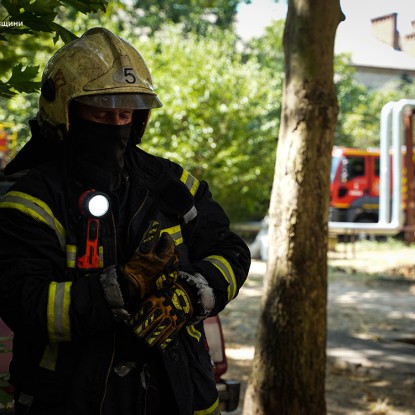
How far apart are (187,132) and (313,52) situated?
33.9 feet

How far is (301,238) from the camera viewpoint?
14.5ft

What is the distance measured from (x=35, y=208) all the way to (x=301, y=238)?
2543 millimetres

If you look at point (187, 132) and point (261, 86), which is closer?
point (187, 132)

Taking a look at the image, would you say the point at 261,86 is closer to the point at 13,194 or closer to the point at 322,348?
the point at 322,348

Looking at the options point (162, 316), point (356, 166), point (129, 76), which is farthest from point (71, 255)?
point (356, 166)

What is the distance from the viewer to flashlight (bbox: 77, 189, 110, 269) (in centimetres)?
211

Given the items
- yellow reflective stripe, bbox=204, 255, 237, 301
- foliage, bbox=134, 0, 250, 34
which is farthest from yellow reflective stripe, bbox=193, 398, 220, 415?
foliage, bbox=134, 0, 250, 34

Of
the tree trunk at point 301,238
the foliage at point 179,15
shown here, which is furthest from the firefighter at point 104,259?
the foliage at point 179,15

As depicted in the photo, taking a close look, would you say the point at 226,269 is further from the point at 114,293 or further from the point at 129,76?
the point at 129,76

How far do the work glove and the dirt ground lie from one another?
11.5ft

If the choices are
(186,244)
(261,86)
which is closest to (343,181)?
(261,86)

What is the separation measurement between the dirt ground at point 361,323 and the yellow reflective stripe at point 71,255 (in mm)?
3615

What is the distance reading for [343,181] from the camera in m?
23.5

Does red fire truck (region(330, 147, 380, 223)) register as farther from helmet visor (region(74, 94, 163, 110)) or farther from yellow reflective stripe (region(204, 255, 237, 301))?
helmet visor (region(74, 94, 163, 110))
